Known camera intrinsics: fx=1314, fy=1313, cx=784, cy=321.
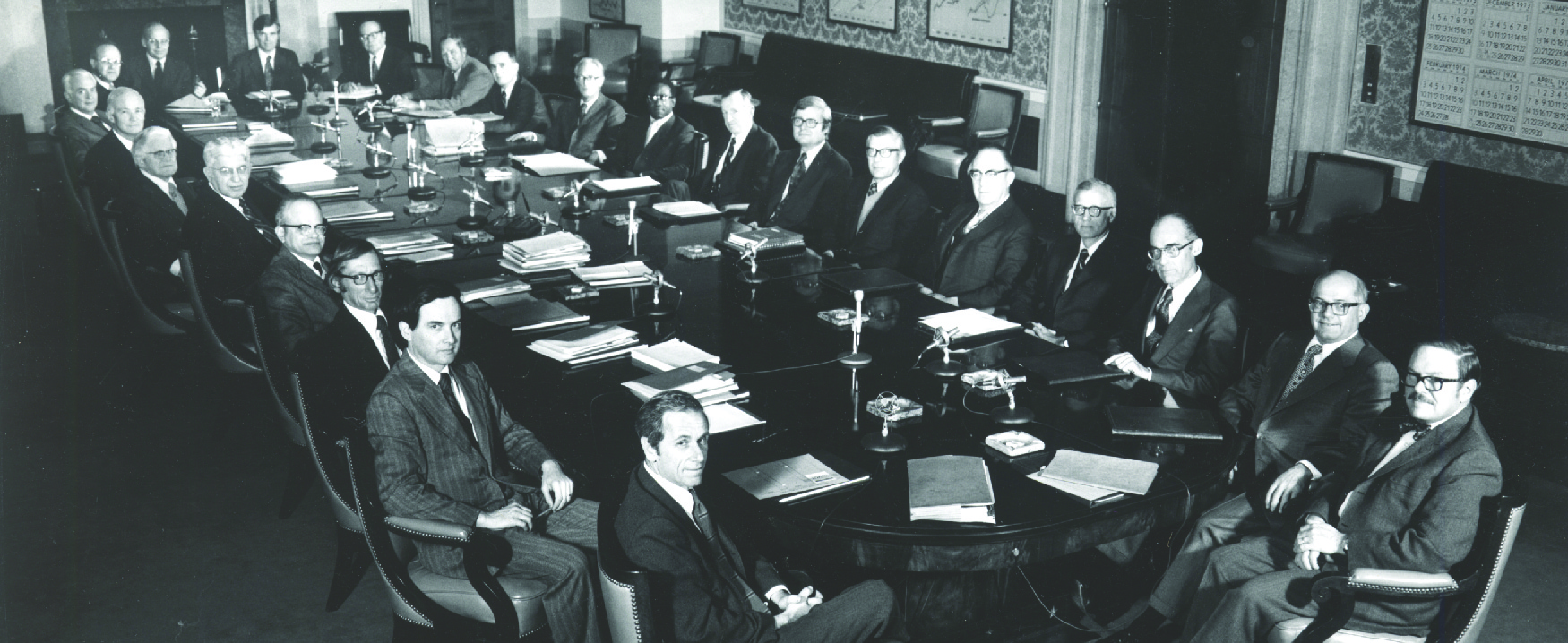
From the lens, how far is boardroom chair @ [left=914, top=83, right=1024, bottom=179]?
27.1 feet

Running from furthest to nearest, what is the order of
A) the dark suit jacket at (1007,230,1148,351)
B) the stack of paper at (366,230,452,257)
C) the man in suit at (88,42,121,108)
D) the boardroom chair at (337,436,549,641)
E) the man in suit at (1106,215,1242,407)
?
the man in suit at (88,42,121,108), the stack of paper at (366,230,452,257), the dark suit jacket at (1007,230,1148,351), the man in suit at (1106,215,1242,407), the boardroom chair at (337,436,549,641)

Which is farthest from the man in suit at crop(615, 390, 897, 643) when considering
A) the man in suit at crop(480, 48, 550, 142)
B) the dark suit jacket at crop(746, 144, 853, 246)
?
the man in suit at crop(480, 48, 550, 142)

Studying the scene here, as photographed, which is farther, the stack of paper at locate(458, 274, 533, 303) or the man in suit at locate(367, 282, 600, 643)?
the stack of paper at locate(458, 274, 533, 303)

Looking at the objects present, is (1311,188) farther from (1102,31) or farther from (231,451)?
(231,451)

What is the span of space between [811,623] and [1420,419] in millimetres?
1515

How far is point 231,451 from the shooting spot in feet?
16.7

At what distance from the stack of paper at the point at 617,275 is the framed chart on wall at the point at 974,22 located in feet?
15.4

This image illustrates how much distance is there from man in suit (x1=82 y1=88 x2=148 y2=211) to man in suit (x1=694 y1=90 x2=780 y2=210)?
271 cm

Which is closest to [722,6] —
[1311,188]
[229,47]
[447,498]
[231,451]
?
[229,47]

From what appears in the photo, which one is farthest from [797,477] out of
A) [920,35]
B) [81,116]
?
[920,35]

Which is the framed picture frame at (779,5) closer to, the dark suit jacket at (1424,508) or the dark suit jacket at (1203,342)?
the dark suit jacket at (1203,342)

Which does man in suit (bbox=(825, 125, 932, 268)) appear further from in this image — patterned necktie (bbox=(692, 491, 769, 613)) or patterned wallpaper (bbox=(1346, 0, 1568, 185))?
patterned necktie (bbox=(692, 491, 769, 613))

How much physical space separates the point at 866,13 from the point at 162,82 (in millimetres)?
5196

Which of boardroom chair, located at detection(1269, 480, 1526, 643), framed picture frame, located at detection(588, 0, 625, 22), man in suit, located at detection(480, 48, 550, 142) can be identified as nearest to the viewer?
boardroom chair, located at detection(1269, 480, 1526, 643)
